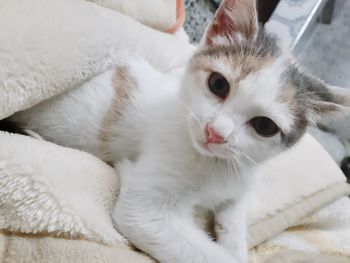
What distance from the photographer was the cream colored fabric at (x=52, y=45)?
925 millimetres

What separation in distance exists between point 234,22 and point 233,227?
1.54ft

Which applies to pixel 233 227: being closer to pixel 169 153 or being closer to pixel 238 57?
pixel 169 153

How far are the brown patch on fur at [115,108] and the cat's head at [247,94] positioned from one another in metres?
0.20

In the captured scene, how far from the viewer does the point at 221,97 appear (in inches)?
34.2

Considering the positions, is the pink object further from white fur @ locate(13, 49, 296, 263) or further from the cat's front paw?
the cat's front paw

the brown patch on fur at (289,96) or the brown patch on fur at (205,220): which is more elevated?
the brown patch on fur at (289,96)

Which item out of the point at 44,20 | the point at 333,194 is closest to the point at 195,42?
the point at 333,194

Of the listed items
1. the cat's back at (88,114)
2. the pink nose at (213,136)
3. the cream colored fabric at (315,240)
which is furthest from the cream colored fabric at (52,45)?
the cream colored fabric at (315,240)

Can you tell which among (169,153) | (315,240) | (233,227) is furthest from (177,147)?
(315,240)

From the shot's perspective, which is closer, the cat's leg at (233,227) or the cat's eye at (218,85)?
the cat's eye at (218,85)

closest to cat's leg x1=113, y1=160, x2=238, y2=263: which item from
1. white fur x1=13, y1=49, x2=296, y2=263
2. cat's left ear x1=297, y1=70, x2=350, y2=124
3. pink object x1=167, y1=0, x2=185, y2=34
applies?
white fur x1=13, y1=49, x2=296, y2=263

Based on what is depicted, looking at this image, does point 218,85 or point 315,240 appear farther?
point 315,240

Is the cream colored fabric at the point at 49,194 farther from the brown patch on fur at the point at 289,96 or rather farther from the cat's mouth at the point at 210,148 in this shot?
the brown patch on fur at the point at 289,96

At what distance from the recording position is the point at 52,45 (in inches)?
39.6
